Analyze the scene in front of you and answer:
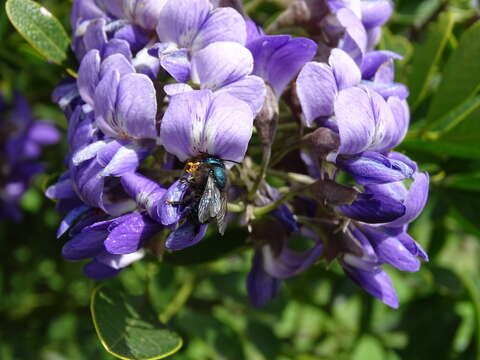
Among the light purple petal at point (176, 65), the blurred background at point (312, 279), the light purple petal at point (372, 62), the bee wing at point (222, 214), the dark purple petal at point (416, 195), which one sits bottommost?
the blurred background at point (312, 279)

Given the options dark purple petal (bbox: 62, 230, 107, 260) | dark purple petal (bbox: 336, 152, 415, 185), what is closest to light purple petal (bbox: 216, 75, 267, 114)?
dark purple petal (bbox: 336, 152, 415, 185)

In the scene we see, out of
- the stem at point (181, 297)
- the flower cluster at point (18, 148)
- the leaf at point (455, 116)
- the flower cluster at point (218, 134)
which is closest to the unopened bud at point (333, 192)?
the flower cluster at point (218, 134)

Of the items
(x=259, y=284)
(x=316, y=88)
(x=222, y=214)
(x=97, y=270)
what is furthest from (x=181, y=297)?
(x=316, y=88)

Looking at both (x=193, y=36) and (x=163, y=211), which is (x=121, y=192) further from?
(x=193, y=36)

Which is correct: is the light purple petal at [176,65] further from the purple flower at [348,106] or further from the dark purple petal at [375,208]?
the dark purple petal at [375,208]

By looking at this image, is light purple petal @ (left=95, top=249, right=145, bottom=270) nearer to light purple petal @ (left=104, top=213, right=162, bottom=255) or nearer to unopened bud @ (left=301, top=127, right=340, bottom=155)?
light purple petal @ (left=104, top=213, right=162, bottom=255)

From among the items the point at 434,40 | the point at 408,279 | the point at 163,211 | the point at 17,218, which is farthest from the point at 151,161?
the point at 408,279

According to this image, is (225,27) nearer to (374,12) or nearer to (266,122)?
(266,122)
